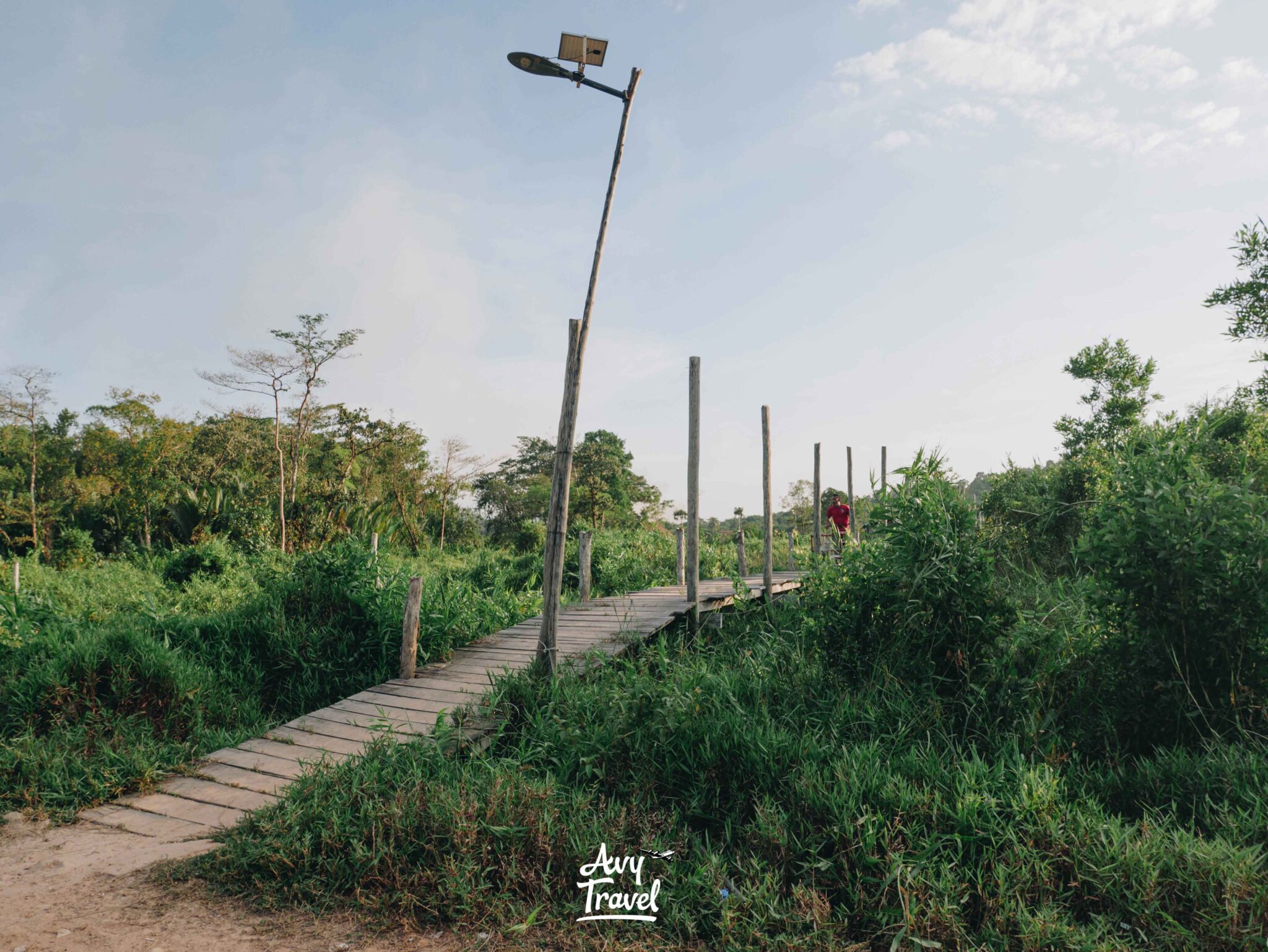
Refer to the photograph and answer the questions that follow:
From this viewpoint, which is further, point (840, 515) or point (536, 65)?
point (840, 515)

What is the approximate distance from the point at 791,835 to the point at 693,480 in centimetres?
494

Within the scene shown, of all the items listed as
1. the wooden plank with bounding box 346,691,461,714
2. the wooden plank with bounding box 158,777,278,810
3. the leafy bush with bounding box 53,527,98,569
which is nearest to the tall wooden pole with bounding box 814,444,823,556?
the wooden plank with bounding box 346,691,461,714

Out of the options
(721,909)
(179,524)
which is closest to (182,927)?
(721,909)

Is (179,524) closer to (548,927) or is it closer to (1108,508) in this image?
(548,927)

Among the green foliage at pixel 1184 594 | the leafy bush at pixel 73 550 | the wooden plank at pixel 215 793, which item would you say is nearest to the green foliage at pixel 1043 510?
the green foliage at pixel 1184 594

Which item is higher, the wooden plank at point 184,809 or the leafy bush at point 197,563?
the leafy bush at point 197,563

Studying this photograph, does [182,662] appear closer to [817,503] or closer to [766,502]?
[766,502]

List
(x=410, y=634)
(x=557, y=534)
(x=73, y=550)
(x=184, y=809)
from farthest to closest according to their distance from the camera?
1. (x=73, y=550)
2. (x=410, y=634)
3. (x=557, y=534)
4. (x=184, y=809)

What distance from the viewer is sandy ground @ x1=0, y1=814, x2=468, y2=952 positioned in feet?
10.2

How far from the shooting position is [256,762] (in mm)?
4945

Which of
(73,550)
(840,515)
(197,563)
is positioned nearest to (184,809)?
(197,563)

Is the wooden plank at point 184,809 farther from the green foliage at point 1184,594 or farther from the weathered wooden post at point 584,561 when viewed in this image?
the green foliage at point 1184,594

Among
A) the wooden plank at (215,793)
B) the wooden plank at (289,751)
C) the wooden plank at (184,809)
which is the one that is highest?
the wooden plank at (289,751)

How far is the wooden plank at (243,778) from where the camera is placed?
15.1 feet
